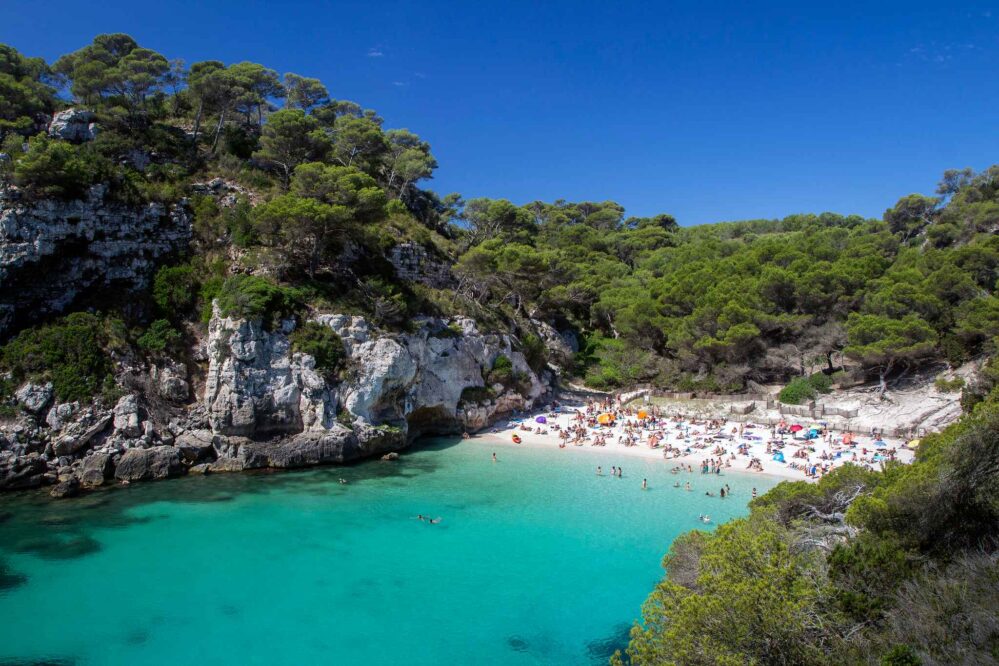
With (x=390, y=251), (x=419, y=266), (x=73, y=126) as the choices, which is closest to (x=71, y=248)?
(x=73, y=126)

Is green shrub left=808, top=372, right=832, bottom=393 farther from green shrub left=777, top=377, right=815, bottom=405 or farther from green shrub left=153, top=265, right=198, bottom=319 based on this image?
green shrub left=153, top=265, right=198, bottom=319

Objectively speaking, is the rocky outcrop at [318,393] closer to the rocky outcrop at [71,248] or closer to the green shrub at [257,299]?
the green shrub at [257,299]

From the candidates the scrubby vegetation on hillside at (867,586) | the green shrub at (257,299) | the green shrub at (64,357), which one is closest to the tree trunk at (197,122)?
the green shrub at (257,299)

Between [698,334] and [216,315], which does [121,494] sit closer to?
[216,315]

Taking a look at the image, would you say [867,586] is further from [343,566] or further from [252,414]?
[252,414]

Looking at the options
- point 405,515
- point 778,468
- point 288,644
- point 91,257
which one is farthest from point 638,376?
point 91,257

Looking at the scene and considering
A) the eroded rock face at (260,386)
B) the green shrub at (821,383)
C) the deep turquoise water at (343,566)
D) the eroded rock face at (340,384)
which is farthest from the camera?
the green shrub at (821,383)
